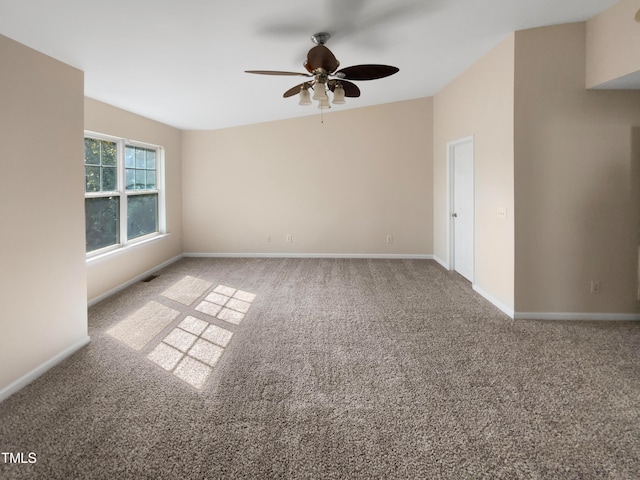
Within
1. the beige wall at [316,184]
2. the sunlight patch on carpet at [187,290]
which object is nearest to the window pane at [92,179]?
the sunlight patch on carpet at [187,290]

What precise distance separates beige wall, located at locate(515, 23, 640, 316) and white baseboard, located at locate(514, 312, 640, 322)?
0.04 metres

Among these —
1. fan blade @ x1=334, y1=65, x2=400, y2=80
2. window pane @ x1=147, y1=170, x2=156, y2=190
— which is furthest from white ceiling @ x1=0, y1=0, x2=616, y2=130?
window pane @ x1=147, y1=170, x2=156, y2=190

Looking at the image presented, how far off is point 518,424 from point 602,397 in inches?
28.4

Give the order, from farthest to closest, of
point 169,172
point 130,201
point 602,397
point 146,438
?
1. point 169,172
2. point 130,201
3. point 602,397
4. point 146,438

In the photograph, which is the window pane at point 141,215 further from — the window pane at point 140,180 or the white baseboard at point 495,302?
the white baseboard at point 495,302

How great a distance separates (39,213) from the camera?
8.80 ft

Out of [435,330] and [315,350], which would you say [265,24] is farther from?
[435,330]

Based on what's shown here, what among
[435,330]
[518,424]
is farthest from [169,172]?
[518,424]

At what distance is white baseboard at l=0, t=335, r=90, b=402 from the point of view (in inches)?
94.1

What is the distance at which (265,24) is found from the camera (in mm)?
2900

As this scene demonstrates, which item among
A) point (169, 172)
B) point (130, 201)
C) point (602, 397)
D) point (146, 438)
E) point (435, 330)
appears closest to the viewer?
point (146, 438)

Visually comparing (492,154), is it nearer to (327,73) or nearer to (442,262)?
(327,73)

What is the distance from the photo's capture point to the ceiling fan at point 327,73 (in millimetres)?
2914

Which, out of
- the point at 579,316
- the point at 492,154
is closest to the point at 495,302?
the point at 579,316
